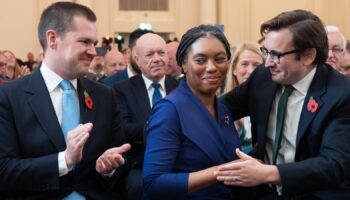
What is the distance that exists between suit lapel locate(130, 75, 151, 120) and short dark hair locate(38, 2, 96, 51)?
132cm

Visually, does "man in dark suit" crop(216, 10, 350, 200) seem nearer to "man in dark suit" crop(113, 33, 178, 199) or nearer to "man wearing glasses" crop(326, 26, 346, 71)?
"man in dark suit" crop(113, 33, 178, 199)

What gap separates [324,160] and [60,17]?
1.54 metres

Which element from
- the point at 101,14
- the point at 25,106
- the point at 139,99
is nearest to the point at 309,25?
the point at 25,106

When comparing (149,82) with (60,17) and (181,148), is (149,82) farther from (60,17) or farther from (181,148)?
(181,148)

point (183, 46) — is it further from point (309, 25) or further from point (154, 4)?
point (154, 4)

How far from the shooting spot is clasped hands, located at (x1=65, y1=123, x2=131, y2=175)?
7.61 feet

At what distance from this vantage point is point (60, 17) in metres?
2.69

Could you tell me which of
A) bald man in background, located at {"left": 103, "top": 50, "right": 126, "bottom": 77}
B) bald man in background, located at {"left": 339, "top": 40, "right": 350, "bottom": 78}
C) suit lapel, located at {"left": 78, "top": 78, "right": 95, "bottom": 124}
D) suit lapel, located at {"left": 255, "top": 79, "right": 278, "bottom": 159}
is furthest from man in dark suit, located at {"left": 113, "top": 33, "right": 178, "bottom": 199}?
bald man in background, located at {"left": 103, "top": 50, "right": 126, "bottom": 77}

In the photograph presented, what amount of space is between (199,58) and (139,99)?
5.49ft

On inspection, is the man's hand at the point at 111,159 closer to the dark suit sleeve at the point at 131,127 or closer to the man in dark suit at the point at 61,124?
the man in dark suit at the point at 61,124

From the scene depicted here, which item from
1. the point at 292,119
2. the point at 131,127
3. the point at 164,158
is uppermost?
the point at 292,119

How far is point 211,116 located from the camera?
2.42 m

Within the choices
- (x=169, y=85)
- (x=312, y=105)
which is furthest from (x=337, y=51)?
(x=312, y=105)

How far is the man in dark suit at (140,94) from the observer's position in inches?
143
